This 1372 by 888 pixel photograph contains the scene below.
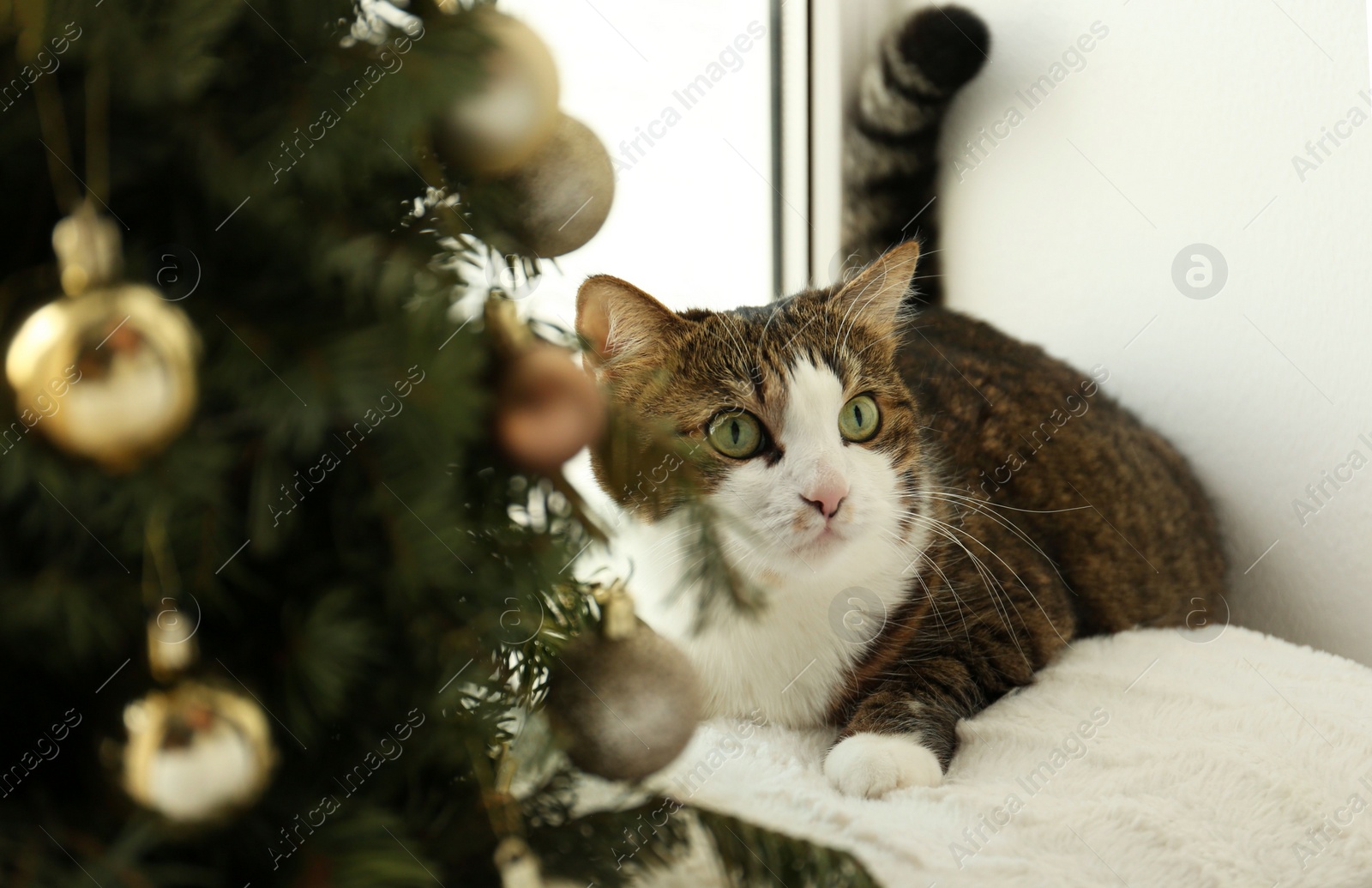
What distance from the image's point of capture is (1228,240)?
54.6 inches

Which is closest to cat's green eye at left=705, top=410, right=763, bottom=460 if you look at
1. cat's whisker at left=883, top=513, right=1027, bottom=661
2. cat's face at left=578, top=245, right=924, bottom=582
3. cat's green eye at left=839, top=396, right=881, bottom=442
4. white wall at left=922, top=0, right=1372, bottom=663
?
cat's face at left=578, top=245, right=924, bottom=582

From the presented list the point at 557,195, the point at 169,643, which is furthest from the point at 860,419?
the point at 169,643

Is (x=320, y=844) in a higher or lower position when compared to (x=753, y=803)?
higher

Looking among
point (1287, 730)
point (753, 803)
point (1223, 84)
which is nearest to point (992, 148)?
point (1223, 84)

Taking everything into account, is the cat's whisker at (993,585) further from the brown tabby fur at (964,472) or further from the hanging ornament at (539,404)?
the hanging ornament at (539,404)

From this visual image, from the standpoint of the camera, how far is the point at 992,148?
1722 millimetres

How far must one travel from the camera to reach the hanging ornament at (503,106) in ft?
1.48

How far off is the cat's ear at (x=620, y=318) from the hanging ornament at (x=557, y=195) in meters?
0.34

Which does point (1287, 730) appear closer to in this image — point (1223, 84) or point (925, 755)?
point (925, 755)

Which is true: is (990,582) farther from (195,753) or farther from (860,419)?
(195,753)

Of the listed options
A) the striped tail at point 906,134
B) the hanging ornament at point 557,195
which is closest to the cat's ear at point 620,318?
the hanging ornament at point 557,195

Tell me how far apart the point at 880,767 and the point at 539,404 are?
60 cm

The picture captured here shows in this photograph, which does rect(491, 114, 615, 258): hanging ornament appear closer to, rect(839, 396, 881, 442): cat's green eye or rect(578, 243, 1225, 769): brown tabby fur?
rect(578, 243, 1225, 769): brown tabby fur

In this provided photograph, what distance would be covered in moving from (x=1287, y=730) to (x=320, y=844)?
948mm
